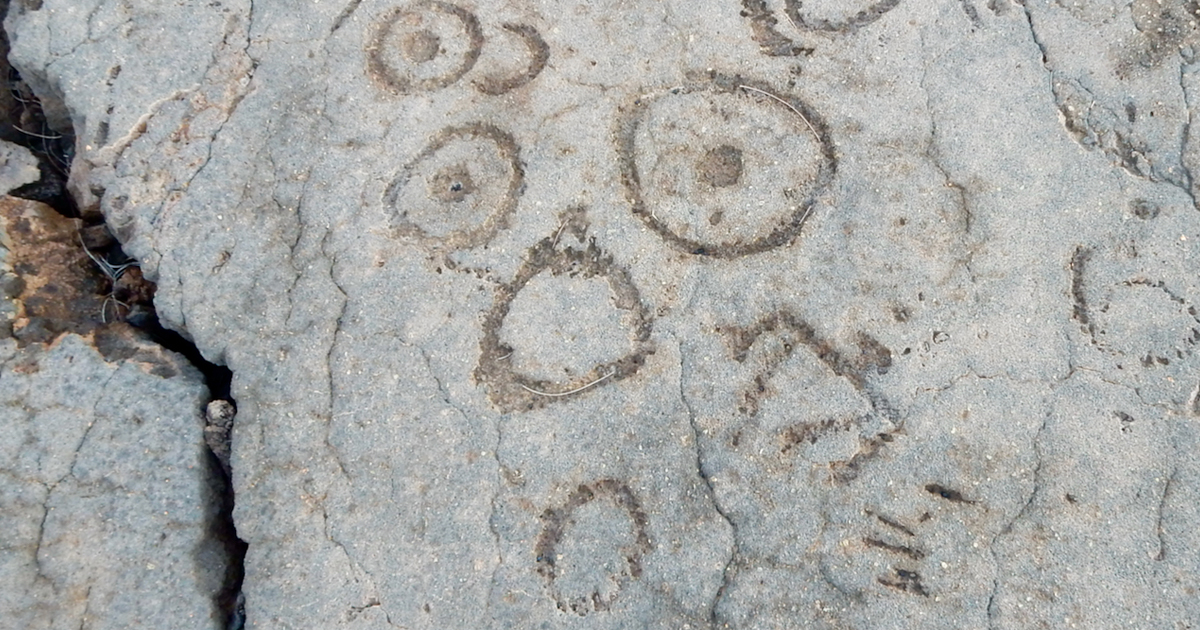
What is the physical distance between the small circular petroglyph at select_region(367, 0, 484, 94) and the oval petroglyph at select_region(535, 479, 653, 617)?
1234 millimetres

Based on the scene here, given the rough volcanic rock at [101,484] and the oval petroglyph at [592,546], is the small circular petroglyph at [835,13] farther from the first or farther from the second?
the rough volcanic rock at [101,484]

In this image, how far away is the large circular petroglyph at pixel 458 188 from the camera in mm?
2170

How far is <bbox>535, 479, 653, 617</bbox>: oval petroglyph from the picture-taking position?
192cm

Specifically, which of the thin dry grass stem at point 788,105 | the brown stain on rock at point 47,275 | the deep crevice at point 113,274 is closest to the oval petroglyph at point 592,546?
the deep crevice at point 113,274

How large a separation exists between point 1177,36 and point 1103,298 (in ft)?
2.70

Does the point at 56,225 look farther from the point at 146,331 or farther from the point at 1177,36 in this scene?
the point at 1177,36

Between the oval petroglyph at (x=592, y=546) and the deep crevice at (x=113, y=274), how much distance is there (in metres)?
0.80

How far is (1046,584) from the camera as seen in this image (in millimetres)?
1860

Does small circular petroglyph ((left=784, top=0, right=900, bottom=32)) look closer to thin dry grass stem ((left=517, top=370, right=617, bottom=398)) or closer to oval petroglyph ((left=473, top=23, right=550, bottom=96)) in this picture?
oval petroglyph ((left=473, top=23, right=550, bottom=96))

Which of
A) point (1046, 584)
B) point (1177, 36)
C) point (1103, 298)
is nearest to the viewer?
point (1046, 584)

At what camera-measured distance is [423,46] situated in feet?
7.60

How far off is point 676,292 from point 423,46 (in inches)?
40.9

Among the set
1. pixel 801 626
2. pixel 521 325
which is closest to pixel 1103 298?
pixel 801 626

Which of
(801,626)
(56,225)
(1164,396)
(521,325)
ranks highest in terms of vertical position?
(56,225)
